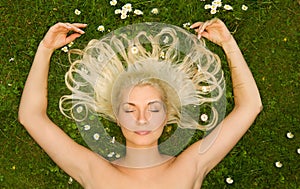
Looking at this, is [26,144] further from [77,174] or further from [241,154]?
[241,154]

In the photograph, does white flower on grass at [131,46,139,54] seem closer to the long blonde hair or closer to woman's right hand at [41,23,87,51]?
the long blonde hair

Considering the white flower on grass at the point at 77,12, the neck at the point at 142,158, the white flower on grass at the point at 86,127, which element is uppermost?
the white flower on grass at the point at 77,12

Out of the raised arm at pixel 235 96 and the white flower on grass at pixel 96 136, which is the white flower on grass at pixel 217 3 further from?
the white flower on grass at pixel 96 136

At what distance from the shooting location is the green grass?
5.91m

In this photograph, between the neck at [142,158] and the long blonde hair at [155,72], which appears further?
the long blonde hair at [155,72]

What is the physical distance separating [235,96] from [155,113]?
2.25ft

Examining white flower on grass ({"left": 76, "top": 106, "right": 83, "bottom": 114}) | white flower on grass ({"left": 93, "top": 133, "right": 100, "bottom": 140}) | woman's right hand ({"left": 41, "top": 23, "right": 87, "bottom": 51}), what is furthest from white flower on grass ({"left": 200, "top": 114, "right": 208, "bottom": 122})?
woman's right hand ({"left": 41, "top": 23, "right": 87, "bottom": 51})

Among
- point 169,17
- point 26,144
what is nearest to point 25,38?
point 26,144

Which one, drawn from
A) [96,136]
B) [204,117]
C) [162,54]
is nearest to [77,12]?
[96,136]

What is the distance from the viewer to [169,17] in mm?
6035

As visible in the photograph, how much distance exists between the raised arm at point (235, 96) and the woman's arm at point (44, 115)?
94 centimetres

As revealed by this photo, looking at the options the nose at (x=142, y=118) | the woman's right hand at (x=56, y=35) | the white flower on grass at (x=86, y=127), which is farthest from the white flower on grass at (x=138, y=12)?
the nose at (x=142, y=118)

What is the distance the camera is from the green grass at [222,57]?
5914 mm

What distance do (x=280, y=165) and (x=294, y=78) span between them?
876 mm
